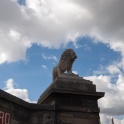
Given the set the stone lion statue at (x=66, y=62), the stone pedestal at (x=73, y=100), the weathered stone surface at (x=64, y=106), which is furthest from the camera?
the stone lion statue at (x=66, y=62)

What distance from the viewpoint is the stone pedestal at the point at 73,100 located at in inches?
362

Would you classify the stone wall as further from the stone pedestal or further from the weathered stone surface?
the stone pedestal

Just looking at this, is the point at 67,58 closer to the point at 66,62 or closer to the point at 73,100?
the point at 66,62

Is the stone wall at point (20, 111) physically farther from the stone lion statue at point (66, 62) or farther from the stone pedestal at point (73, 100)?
the stone lion statue at point (66, 62)

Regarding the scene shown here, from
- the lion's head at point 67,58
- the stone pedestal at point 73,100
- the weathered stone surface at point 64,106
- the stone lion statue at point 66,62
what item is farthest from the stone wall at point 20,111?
the lion's head at point 67,58

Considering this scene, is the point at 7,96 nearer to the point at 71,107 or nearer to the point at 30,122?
the point at 30,122

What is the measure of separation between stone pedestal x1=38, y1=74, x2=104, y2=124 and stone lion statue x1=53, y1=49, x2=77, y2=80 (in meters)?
0.70

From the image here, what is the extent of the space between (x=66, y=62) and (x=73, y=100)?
1.82 m

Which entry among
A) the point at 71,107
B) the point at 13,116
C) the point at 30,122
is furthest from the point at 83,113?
the point at 13,116

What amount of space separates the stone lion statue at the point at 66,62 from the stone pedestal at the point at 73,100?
0.70 m

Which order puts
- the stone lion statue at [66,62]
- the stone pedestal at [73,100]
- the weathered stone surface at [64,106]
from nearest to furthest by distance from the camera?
the weathered stone surface at [64,106]
the stone pedestal at [73,100]
the stone lion statue at [66,62]

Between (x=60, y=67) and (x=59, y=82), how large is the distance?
1234mm

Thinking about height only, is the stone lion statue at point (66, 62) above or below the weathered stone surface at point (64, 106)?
above

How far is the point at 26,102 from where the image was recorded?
905 centimetres
